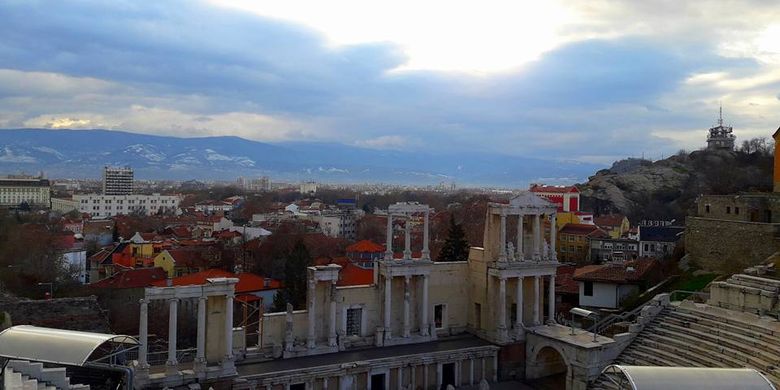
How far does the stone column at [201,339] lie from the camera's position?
19.8 metres

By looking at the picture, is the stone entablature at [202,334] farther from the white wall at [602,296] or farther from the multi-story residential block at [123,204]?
the multi-story residential block at [123,204]

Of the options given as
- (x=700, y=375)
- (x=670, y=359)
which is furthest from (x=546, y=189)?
(x=700, y=375)

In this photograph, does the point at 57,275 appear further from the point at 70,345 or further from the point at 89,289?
the point at 70,345

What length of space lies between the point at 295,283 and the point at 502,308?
640 inches

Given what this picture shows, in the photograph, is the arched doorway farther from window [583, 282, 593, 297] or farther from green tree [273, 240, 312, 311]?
green tree [273, 240, 312, 311]

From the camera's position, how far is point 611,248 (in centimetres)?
5475

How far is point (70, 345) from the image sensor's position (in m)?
14.8

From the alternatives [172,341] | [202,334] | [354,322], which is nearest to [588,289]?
[354,322]

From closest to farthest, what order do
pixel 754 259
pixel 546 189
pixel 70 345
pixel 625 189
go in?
pixel 70 345 < pixel 754 259 < pixel 625 189 < pixel 546 189

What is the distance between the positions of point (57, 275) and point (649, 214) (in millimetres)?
61245

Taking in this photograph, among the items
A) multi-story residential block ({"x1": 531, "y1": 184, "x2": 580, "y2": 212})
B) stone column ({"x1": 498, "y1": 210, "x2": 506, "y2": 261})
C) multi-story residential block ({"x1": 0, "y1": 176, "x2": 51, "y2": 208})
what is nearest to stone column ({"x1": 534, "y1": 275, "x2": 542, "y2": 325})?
stone column ({"x1": 498, "y1": 210, "x2": 506, "y2": 261})

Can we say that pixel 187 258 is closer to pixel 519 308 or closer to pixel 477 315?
pixel 477 315

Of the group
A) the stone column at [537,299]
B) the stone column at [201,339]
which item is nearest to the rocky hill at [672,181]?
the stone column at [537,299]

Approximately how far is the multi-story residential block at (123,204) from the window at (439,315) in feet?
374
